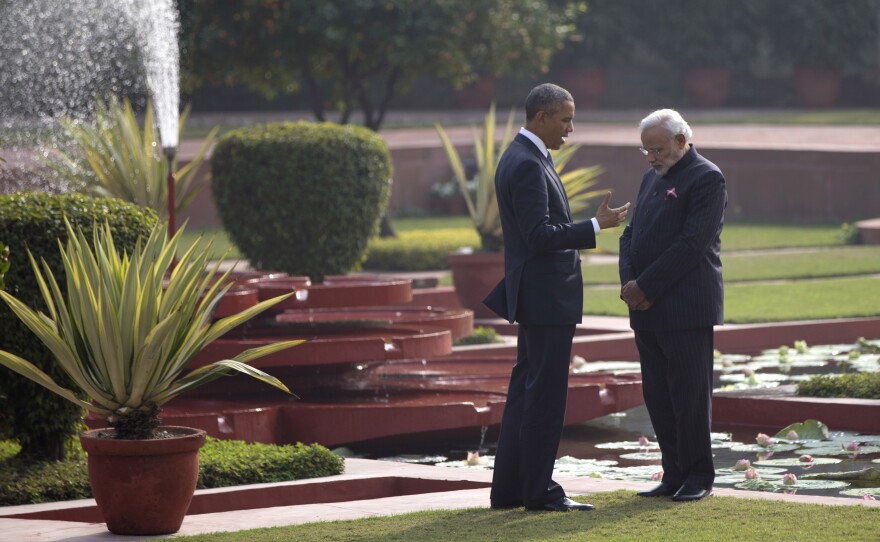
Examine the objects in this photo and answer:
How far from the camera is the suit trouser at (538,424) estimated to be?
229 inches

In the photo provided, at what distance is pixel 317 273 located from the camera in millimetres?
11852

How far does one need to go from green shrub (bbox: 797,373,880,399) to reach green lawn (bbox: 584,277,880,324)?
11.0ft

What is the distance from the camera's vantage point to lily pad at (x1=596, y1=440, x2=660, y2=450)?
8.06 meters

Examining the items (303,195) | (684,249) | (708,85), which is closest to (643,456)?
(684,249)

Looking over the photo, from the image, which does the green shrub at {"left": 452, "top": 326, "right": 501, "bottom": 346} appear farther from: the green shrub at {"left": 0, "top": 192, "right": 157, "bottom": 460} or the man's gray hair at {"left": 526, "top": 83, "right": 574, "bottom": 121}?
the man's gray hair at {"left": 526, "top": 83, "right": 574, "bottom": 121}

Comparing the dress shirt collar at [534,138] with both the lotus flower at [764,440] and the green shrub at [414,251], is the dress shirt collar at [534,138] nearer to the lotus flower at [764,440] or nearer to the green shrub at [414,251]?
the lotus flower at [764,440]

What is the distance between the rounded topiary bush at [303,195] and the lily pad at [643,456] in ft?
14.5

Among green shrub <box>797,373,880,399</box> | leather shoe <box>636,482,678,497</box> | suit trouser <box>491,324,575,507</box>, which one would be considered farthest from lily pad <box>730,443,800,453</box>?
suit trouser <box>491,324,575,507</box>

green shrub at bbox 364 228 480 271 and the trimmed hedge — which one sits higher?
green shrub at bbox 364 228 480 271

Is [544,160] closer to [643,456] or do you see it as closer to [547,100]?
[547,100]

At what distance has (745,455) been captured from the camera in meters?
7.67

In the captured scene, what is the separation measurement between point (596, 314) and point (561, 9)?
17.2 m

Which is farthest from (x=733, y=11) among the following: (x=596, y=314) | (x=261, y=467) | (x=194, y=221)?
(x=261, y=467)

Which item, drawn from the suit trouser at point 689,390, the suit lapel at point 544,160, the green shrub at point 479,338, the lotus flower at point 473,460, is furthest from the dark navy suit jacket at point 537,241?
Answer: the green shrub at point 479,338
